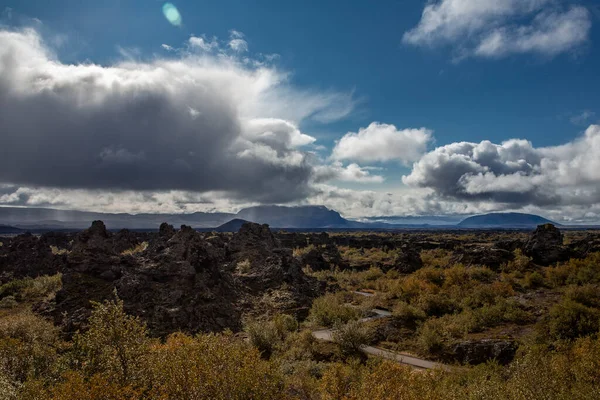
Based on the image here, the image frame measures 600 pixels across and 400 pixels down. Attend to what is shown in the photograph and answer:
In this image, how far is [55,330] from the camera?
2205 centimetres

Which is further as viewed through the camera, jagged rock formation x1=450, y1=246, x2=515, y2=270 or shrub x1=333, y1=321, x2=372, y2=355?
jagged rock formation x1=450, y1=246, x2=515, y2=270

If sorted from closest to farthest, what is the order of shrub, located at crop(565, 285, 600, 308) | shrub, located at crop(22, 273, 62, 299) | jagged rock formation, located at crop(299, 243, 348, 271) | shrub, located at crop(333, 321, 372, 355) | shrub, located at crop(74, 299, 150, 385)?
shrub, located at crop(74, 299, 150, 385) < shrub, located at crop(333, 321, 372, 355) < shrub, located at crop(565, 285, 600, 308) < shrub, located at crop(22, 273, 62, 299) < jagged rock formation, located at crop(299, 243, 348, 271)

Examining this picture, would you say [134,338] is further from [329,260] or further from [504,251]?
[329,260]

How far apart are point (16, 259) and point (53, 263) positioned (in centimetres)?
538

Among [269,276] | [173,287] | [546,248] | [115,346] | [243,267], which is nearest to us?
[115,346]

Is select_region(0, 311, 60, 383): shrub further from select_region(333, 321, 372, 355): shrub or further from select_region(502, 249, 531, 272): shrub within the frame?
select_region(502, 249, 531, 272): shrub

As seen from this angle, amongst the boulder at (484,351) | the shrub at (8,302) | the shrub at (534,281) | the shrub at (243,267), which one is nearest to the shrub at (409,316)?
the boulder at (484,351)

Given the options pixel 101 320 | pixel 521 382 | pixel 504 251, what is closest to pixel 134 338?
pixel 101 320

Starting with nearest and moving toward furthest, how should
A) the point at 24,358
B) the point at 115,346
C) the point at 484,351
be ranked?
the point at 115,346
the point at 24,358
the point at 484,351

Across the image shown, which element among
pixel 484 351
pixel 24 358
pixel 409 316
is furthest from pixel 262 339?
pixel 484 351

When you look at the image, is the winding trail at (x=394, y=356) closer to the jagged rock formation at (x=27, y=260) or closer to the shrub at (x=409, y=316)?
the shrub at (x=409, y=316)

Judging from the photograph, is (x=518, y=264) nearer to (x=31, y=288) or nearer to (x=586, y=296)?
(x=586, y=296)

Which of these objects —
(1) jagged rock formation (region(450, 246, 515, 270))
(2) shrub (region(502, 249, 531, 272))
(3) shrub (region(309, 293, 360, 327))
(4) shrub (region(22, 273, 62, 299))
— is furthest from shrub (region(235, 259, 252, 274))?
(2) shrub (region(502, 249, 531, 272))

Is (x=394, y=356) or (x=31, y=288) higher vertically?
(x=394, y=356)
